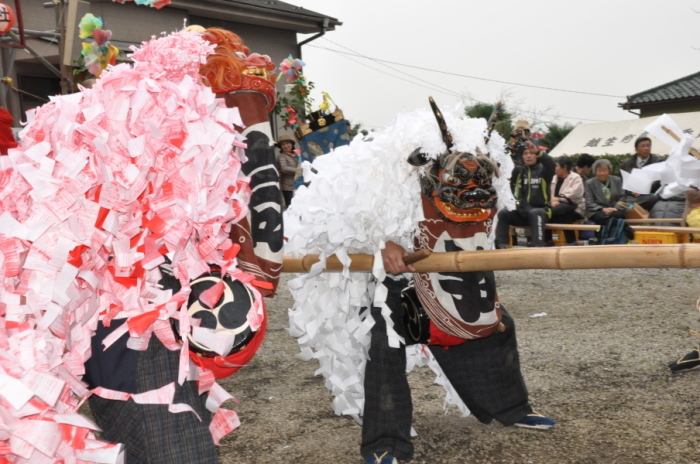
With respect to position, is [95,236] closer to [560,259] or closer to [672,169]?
[560,259]

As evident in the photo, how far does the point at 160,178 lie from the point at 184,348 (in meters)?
0.37

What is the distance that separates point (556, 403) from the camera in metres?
3.43

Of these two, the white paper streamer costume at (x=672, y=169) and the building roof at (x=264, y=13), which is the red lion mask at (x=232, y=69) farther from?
the building roof at (x=264, y=13)

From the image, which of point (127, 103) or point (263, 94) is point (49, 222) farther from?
point (263, 94)

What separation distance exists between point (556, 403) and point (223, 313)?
2412mm

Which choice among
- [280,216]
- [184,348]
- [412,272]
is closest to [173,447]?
[184,348]

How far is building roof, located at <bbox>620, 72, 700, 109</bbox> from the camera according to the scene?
1797cm

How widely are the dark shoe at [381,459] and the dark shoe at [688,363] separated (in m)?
1.92

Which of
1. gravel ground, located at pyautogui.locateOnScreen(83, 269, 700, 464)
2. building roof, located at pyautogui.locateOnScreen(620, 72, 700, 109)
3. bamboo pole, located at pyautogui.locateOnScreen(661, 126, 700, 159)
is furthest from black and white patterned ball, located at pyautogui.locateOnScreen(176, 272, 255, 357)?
building roof, located at pyautogui.locateOnScreen(620, 72, 700, 109)

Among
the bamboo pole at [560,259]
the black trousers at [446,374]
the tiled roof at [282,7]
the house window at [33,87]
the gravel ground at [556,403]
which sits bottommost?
the gravel ground at [556,403]

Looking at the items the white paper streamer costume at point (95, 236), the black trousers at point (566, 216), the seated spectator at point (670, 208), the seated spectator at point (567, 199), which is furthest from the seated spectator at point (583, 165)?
the white paper streamer costume at point (95, 236)

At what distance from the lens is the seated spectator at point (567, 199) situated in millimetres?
7805

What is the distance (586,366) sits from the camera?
4.03m

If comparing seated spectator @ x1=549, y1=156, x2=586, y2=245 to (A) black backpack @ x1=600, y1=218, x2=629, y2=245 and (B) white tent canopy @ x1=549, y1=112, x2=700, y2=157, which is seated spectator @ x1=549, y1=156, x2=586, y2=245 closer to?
(A) black backpack @ x1=600, y1=218, x2=629, y2=245
